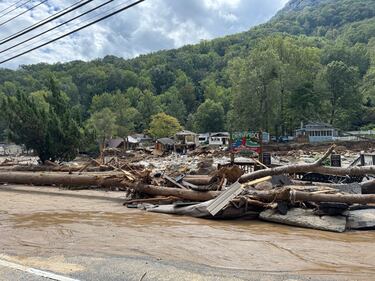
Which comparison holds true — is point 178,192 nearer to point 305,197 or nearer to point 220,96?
point 305,197

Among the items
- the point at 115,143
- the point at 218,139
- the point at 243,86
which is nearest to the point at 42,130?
the point at 243,86

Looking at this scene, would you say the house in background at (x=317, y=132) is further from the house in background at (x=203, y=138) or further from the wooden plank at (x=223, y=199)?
the wooden plank at (x=223, y=199)

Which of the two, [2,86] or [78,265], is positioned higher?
[2,86]

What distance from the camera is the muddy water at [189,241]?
6414 millimetres

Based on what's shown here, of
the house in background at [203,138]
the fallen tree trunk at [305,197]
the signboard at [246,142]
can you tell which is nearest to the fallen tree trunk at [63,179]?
the fallen tree trunk at [305,197]

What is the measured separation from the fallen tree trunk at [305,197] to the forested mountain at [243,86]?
31225 millimetres

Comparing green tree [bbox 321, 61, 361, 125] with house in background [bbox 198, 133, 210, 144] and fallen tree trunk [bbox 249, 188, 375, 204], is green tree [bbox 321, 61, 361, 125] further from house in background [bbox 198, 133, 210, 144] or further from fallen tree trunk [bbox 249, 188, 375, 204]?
fallen tree trunk [bbox 249, 188, 375, 204]

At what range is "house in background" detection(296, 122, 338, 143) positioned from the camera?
74250 mm

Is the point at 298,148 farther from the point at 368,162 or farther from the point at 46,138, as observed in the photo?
the point at 368,162

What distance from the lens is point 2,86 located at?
130m

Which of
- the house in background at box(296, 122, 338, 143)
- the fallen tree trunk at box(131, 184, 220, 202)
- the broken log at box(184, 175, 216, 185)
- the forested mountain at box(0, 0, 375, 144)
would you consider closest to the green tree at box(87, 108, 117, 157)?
the forested mountain at box(0, 0, 375, 144)

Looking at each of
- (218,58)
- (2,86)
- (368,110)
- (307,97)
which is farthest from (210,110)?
(218,58)

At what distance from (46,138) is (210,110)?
72.8 meters

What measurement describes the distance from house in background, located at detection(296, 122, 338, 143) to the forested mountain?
17.7 ft
